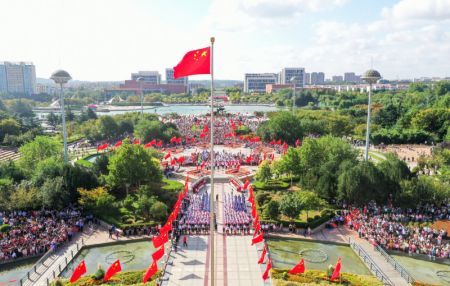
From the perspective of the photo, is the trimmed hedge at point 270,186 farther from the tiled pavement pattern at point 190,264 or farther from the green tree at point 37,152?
the green tree at point 37,152

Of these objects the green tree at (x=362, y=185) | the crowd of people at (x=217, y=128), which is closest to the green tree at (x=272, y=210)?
the green tree at (x=362, y=185)

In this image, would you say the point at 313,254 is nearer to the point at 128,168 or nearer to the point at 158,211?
the point at 158,211

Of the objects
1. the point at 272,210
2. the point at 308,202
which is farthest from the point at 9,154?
the point at 308,202

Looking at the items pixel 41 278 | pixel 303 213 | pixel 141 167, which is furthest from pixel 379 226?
pixel 41 278

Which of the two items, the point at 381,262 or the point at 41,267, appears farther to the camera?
the point at 381,262

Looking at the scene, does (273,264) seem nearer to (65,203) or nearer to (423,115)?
(65,203)
